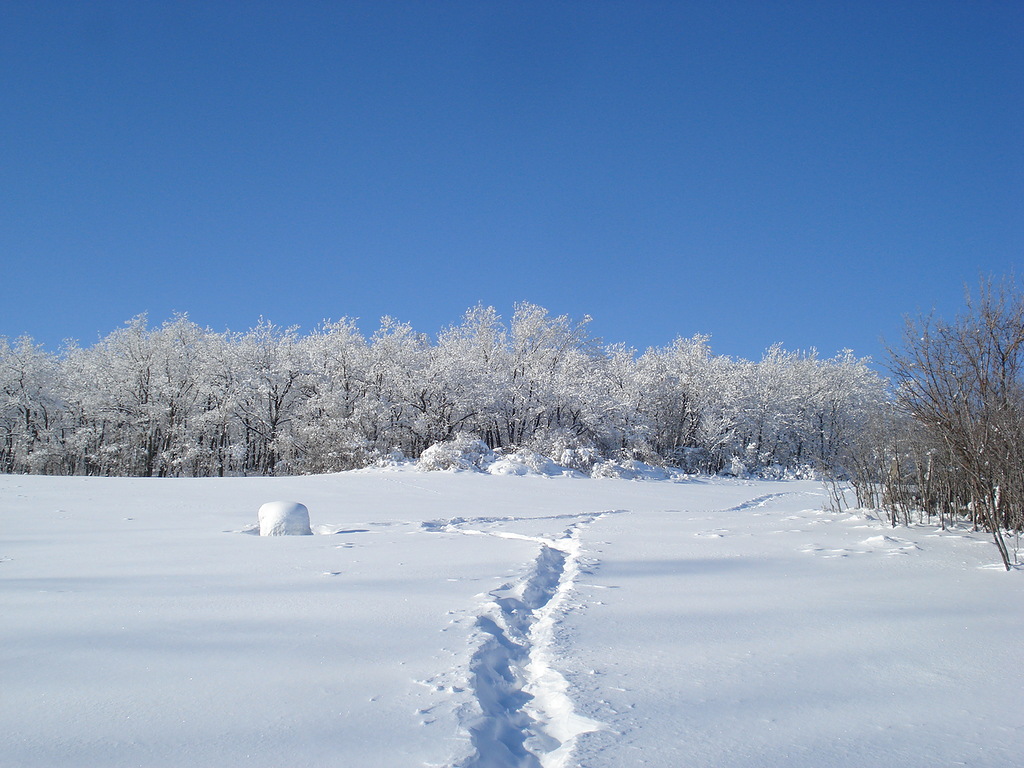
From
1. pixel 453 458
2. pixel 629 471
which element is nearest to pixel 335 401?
pixel 453 458

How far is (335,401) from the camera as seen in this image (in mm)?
27781

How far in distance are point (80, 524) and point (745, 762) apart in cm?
895

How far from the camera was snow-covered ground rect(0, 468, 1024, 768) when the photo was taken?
238cm

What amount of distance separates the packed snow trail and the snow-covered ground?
0.05 feet

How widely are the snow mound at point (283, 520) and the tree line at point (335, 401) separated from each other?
1639 cm

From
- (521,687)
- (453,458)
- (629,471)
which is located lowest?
(521,687)

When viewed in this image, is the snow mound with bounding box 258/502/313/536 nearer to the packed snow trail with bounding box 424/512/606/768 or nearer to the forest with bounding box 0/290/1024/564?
the packed snow trail with bounding box 424/512/606/768

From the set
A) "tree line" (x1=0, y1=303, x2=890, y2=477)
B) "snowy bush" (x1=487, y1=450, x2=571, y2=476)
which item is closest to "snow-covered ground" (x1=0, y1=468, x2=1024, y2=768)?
"snowy bush" (x1=487, y1=450, x2=571, y2=476)

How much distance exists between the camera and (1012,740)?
2.47m

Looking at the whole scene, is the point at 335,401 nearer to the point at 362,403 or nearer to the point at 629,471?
the point at 362,403

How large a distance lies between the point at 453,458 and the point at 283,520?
40.4ft

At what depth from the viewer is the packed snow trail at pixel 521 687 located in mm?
2398

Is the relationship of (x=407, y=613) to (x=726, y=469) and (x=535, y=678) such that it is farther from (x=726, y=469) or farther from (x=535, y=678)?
(x=726, y=469)

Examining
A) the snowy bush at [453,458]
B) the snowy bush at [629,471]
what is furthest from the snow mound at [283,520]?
the snowy bush at [629,471]
